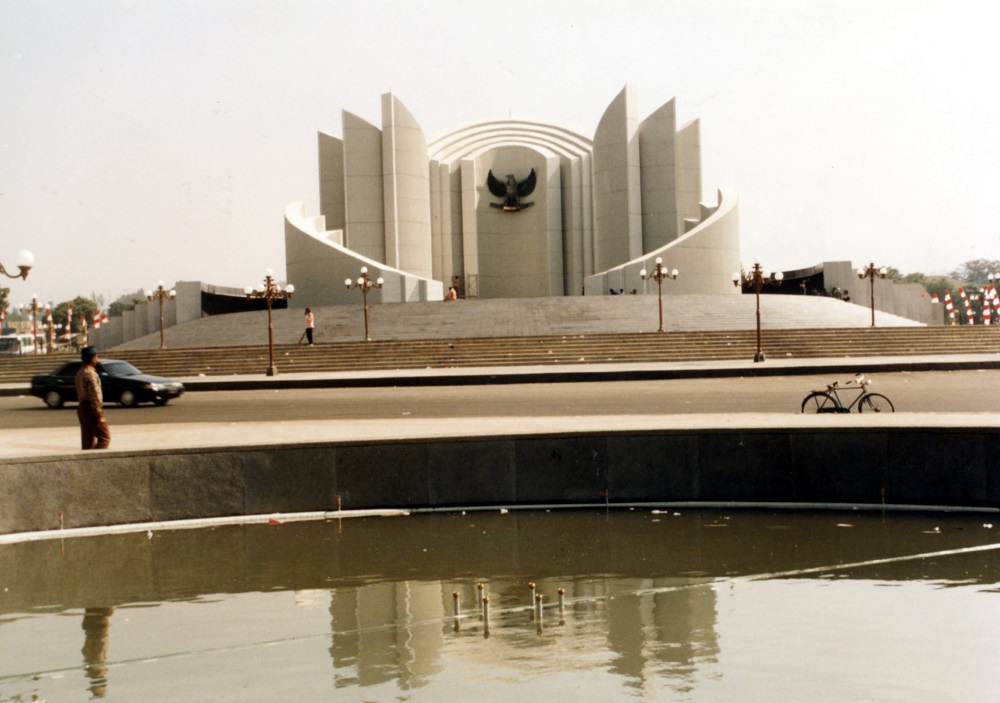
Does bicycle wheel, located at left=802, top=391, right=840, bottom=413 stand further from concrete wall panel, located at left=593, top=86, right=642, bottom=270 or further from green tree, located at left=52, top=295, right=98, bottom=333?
green tree, located at left=52, top=295, right=98, bottom=333

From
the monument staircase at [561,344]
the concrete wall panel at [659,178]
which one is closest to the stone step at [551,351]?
the monument staircase at [561,344]

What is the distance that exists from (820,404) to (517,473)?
8.23m

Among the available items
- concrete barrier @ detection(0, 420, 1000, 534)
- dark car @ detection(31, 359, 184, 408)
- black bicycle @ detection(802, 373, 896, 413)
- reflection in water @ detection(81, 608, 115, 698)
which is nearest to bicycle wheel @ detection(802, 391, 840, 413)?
black bicycle @ detection(802, 373, 896, 413)

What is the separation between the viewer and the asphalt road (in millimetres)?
17203

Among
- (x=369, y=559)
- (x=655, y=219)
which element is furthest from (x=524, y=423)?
(x=655, y=219)

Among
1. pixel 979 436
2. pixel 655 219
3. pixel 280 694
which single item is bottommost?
pixel 280 694

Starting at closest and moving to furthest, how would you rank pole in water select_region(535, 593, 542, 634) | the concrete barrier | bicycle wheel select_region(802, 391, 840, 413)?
pole in water select_region(535, 593, 542, 634) < the concrete barrier < bicycle wheel select_region(802, 391, 840, 413)

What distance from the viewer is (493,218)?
5819 centimetres

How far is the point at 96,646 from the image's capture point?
6.04m

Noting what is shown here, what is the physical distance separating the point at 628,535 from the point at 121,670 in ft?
13.7

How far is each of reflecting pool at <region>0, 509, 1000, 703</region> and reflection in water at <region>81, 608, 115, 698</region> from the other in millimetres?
20

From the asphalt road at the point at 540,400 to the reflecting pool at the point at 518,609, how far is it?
7440 millimetres

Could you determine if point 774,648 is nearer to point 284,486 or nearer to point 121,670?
point 121,670

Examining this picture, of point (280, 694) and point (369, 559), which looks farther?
point (369, 559)
